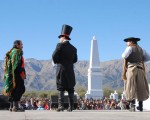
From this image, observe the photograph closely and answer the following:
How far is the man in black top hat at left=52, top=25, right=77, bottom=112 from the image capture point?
34.0ft

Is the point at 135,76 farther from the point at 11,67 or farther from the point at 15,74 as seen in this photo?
the point at 11,67

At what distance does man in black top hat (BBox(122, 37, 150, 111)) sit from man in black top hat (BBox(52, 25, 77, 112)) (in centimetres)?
157

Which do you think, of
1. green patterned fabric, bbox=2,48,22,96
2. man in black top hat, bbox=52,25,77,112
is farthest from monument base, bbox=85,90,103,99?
man in black top hat, bbox=52,25,77,112

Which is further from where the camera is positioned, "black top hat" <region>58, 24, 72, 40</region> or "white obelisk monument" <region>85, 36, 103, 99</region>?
"white obelisk monument" <region>85, 36, 103, 99</region>

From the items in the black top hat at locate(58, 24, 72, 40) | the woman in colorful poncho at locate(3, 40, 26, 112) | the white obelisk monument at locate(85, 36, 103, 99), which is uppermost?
the white obelisk monument at locate(85, 36, 103, 99)

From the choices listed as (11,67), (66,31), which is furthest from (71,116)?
(11,67)

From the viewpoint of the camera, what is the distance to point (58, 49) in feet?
33.9

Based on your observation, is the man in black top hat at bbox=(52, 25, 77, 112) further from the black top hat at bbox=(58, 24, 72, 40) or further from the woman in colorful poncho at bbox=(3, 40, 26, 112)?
the woman in colorful poncho at bbox=(3, 40, 26, 112)

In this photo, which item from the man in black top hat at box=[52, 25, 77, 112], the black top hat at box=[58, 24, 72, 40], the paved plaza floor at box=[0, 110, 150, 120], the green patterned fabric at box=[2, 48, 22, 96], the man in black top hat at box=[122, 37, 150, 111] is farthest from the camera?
the man in black top hat at box=[122, 37, 150, 111]

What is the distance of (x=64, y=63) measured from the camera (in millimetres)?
10430

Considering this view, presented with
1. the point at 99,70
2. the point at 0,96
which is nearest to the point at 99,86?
the point at 99,70

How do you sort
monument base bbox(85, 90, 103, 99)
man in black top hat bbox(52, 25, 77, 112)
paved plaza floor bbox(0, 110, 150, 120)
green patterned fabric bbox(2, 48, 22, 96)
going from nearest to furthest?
paved plaza floor bbox(0, 110, 150, 120) → man in black top hat bbox(52, 25, 77, 112) → green patterned fabric bbox(2, 48, 22, 96) → monument base bbox(85, 90, 103, 99)

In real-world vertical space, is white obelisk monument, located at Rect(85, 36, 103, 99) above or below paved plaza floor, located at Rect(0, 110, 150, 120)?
above

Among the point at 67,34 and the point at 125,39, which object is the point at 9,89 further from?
the point at 125,39
